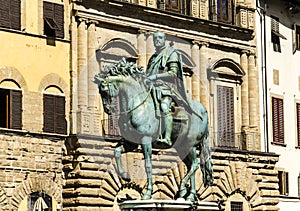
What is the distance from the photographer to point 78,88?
109 feet

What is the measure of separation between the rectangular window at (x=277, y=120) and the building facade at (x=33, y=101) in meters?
9.71

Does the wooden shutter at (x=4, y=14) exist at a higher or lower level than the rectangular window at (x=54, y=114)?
higher

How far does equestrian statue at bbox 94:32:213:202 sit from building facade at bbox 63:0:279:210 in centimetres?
1078

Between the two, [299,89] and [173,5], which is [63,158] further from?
[299,89]

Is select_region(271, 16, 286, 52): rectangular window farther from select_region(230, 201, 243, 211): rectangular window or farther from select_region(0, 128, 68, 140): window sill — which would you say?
select_region(0, 128, 68, 140): window sill

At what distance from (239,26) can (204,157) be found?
17.0 meters

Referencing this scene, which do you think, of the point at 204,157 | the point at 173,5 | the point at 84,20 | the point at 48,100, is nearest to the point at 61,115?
the point at 48,100

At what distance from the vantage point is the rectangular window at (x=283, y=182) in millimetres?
39406

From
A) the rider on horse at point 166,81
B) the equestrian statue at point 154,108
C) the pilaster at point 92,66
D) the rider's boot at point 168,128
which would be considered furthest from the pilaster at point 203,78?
the rider's boot at point 168,128

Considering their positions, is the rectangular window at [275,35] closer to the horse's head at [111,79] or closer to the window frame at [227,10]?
the window frame at [227,10]

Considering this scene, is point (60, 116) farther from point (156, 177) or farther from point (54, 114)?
point (156, 177)

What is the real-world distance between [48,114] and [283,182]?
11.2 m

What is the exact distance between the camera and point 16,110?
3125 centimetres

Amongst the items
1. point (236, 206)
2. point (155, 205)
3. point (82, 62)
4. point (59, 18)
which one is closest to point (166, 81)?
point (155, 205)
